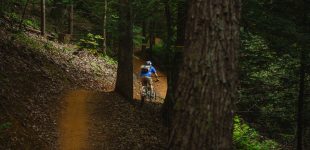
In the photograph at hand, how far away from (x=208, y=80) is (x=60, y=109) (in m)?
11.6

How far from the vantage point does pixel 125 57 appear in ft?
58.2

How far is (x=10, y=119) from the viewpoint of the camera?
11.5m

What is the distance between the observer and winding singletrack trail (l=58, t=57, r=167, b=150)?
12.9 metres

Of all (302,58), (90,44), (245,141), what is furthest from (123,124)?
(90,44)

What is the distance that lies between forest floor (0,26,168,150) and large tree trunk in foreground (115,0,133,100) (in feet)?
1.60

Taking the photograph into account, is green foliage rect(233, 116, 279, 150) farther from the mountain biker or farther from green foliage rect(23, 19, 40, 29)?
green foliage rect(23, 19, 40, 29)

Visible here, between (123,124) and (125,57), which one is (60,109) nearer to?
(123,124)

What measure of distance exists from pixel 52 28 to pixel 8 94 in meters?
18.3

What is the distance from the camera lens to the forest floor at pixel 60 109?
1205 centimetres

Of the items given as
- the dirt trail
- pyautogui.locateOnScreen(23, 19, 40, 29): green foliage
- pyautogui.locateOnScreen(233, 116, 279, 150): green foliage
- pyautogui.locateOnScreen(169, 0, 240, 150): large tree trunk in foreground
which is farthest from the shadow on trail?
pyautogui.locateOnScreen(23, 19, 40, 29): green foliage

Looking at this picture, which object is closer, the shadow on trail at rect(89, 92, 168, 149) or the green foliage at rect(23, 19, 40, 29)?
the shadow on trail at rect(89, 92, 168, 149)

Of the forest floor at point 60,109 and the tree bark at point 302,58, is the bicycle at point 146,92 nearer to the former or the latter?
the forest floor at point 60,109

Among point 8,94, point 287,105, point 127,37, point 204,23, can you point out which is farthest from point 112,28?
point 204,23

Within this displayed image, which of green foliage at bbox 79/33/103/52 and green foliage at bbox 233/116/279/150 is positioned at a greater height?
green foliage at bbox 79/33/103/52
